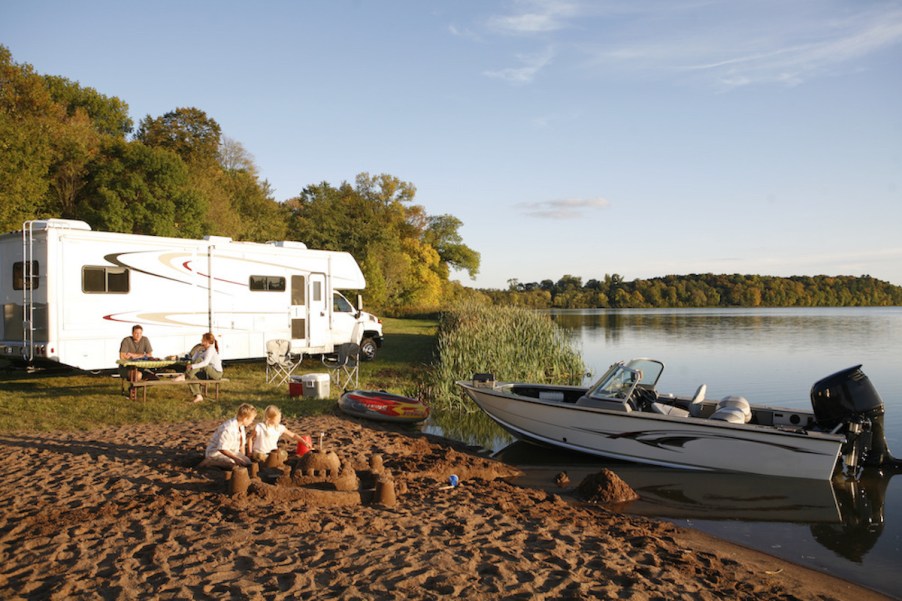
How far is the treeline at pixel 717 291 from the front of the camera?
319 feet

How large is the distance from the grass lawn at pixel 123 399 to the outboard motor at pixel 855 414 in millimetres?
7650

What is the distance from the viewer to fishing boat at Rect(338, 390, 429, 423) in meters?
11.6

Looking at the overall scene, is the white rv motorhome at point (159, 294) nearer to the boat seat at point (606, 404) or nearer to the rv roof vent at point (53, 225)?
the rv roof vent at point (53, 225)

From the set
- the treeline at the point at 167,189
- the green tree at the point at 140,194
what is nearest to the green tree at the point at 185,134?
the treeline at the point at 167,189

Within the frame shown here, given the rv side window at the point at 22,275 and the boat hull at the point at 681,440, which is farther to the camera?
the rv side window at the point at 22,275

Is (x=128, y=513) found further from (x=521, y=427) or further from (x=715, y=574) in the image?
(x=521, y=427)

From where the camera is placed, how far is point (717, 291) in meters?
98.6

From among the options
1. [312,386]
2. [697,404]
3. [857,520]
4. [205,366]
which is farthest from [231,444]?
[857,520]

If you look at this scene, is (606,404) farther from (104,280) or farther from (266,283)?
(104,280)

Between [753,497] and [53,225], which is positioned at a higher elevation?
[53,225]

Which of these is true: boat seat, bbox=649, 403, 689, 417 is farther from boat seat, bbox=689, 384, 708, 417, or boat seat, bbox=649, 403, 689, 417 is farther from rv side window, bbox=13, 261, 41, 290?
rv side window, bbox=13, 261, 41, 290

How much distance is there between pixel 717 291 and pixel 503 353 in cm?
8935

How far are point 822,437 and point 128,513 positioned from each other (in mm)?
8172

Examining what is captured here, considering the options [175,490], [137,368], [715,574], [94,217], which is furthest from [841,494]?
[94,217]
